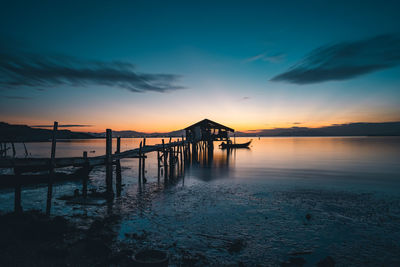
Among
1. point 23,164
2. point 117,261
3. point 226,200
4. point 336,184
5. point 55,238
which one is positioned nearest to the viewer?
point 117,261

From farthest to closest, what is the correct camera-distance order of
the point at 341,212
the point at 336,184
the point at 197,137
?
the point at 197,137 → the point at 336,184 → the point at 341,212

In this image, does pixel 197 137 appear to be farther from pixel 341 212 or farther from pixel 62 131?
pixel 341 212

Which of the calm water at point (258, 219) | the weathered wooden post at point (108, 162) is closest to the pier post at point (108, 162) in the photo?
the weathered wooden post at point (108, 162)

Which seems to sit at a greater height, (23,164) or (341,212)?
(23,164)

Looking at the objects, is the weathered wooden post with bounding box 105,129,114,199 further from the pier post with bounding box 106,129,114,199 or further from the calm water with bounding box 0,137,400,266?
the calm water with bounding box 0,137,400,266

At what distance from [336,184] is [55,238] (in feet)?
60.0

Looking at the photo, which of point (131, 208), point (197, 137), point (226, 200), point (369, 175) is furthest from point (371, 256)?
point (197, 137)

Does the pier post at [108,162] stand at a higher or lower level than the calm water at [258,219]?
higher

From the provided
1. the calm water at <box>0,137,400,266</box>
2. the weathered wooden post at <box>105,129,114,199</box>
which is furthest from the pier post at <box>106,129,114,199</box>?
the calm water at <box>0,137,400,266</box>

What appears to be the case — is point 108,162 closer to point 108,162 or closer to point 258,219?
point 108,162

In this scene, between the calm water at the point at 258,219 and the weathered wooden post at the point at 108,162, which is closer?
the calm water at the point at 258,219

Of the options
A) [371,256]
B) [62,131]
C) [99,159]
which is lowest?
[371,256]

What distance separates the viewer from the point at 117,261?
6.09m

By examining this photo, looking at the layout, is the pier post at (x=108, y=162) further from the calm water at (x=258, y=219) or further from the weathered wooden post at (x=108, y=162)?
the calm water at (x=258, y=219)
